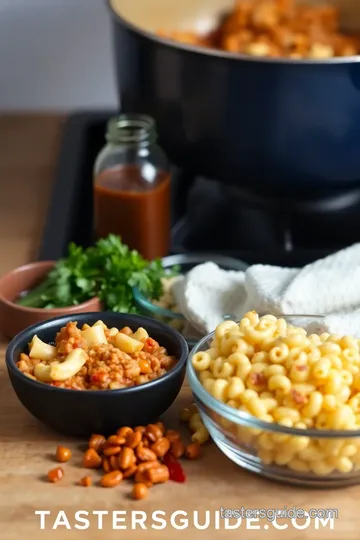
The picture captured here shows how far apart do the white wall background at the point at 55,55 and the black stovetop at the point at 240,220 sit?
41 centimetres

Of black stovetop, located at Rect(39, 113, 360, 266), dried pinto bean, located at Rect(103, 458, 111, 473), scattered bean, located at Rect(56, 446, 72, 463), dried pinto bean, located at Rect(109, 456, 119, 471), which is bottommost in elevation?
black stovetop, located at Rect(39, 113, 360, 266)

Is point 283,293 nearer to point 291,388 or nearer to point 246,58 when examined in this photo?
point 291,388

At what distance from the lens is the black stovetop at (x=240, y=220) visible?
1664mm

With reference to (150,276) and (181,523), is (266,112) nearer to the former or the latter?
(150,276)

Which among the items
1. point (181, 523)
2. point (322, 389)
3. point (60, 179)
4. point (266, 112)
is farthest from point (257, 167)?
point (181, 523)

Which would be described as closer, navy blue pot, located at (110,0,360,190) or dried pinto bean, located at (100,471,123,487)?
dried pinto bean, located at (100,471,123,487)

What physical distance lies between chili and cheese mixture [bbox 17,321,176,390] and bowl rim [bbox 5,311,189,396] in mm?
15

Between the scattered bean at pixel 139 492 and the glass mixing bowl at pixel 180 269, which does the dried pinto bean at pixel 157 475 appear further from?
the glass mixing bowl at pixel 180 269

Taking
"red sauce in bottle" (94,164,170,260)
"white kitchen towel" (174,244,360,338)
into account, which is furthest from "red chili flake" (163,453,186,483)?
"red sauce in bottle" (94,164,170,260)

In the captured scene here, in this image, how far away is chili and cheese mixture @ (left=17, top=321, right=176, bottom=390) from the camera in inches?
44.3

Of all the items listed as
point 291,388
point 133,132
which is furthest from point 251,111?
point 291,388

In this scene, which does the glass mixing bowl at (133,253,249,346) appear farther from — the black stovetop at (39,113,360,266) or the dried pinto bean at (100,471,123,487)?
the dried pinto bean at (100,471,123,487)

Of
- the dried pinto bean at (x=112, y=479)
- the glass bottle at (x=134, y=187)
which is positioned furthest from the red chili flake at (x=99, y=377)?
the glass bottle at (x=134, y=187)

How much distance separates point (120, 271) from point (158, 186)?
0.81 feet
